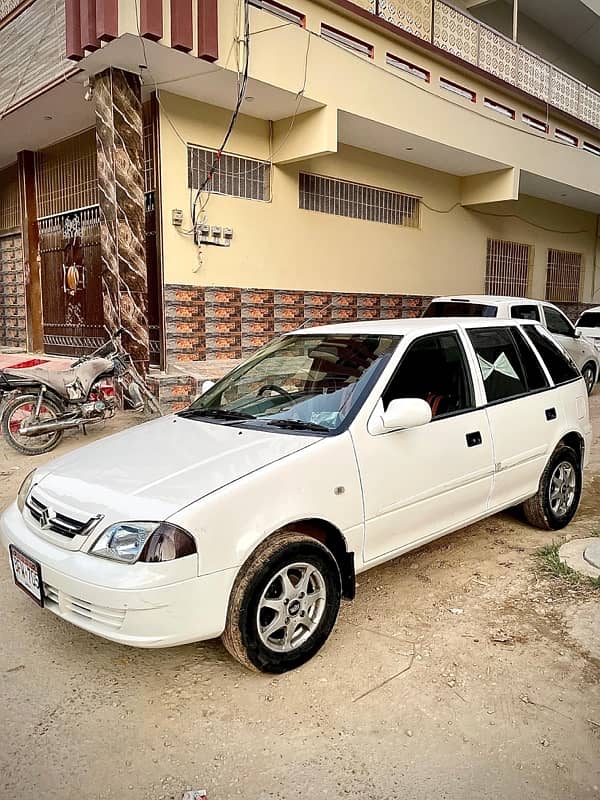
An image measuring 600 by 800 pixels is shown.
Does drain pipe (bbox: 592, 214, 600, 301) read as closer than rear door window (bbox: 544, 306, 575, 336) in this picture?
No

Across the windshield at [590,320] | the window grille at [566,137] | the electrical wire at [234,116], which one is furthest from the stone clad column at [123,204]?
the window grille at [566,137]

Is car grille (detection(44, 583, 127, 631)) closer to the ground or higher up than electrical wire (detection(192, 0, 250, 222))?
closer to the ground

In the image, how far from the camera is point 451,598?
12.4ft

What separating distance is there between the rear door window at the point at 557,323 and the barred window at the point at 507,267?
4.40 metres

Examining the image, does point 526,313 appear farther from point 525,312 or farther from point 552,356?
point 552,356

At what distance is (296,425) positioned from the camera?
3.43 meters

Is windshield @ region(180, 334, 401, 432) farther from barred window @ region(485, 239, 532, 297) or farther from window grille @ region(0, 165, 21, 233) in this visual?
barred window @ region(485, 239, 532, 297)

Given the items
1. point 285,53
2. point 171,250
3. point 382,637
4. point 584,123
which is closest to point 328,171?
point 285,53

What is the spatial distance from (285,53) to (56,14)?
9.93 ft

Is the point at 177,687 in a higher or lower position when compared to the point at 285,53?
lower

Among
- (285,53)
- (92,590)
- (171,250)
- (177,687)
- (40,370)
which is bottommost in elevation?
(177,687)

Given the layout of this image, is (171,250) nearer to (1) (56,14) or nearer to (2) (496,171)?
(1) (56,14)

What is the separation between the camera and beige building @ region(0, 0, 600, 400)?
8422 millimetres

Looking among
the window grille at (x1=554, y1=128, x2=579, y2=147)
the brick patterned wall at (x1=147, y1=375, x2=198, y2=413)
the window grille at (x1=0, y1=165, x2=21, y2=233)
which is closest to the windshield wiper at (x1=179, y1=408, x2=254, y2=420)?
the brick patterned wall at (x1=147, y1=375, x2=198, y2=413)
